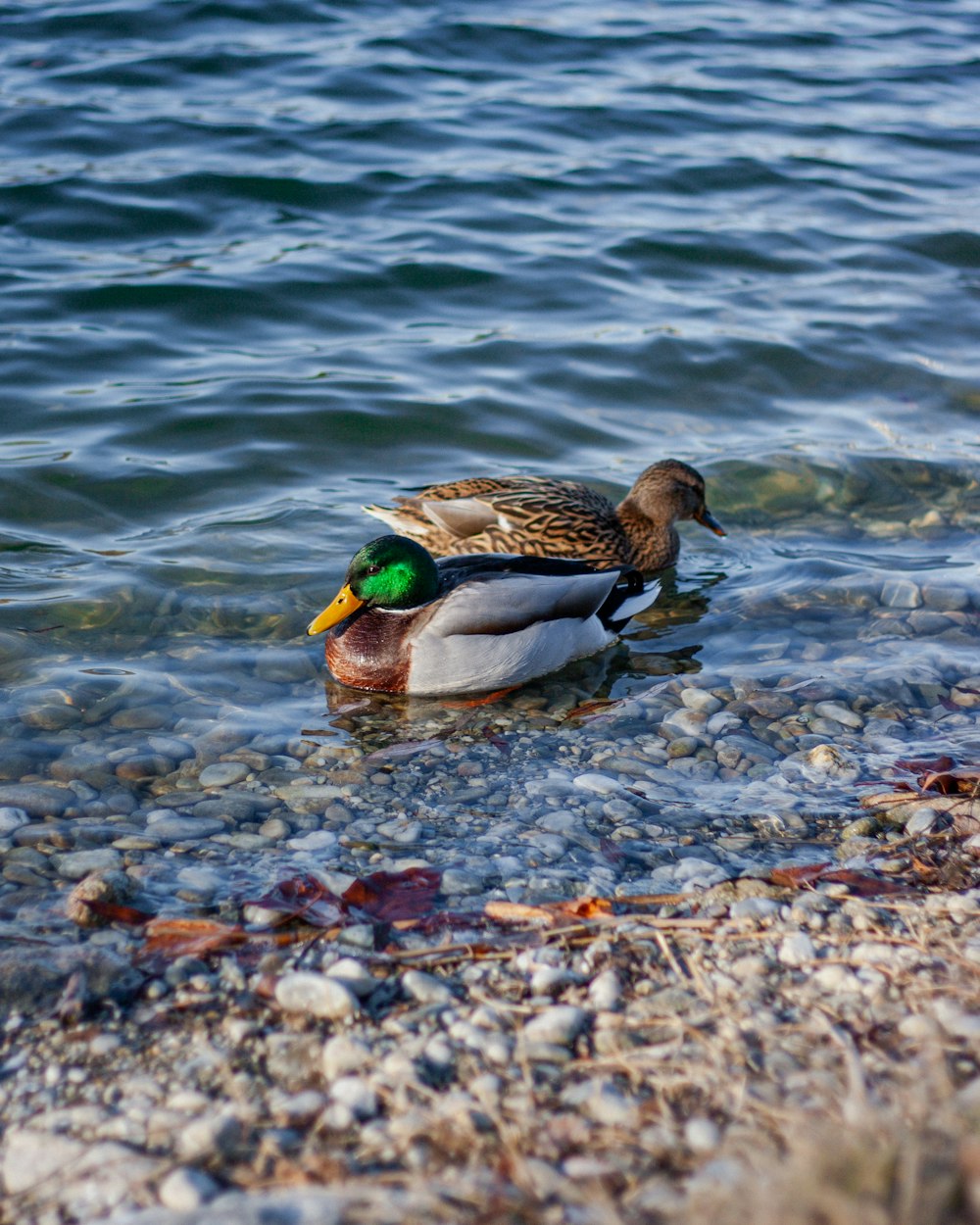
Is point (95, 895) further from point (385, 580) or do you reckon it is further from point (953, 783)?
point (953, 783)

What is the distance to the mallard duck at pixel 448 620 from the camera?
6105 millimetres

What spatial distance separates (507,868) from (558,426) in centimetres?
515

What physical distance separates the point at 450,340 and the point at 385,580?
4089 mm

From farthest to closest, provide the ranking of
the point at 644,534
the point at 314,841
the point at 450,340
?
the point at 450,340 → the point at 644,534 → the point at 314,841

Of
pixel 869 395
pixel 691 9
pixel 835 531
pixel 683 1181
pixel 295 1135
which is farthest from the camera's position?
pixel 691 9

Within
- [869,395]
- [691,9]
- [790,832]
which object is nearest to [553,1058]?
[790,832]

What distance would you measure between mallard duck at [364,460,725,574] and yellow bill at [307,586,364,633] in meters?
1.07

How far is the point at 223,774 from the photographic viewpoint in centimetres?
509

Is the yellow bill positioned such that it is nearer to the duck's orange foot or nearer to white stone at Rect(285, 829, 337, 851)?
the duck's orange foot

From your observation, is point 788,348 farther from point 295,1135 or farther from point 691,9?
point 691,9

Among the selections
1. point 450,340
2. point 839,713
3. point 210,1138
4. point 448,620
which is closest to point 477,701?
point 448,620

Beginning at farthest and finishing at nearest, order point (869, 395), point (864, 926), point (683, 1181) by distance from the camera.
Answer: point (869, 395) → point (864, 926) → point (683, 1181)

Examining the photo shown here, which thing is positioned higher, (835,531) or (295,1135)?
(295,1135)

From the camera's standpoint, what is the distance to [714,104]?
14.6m
